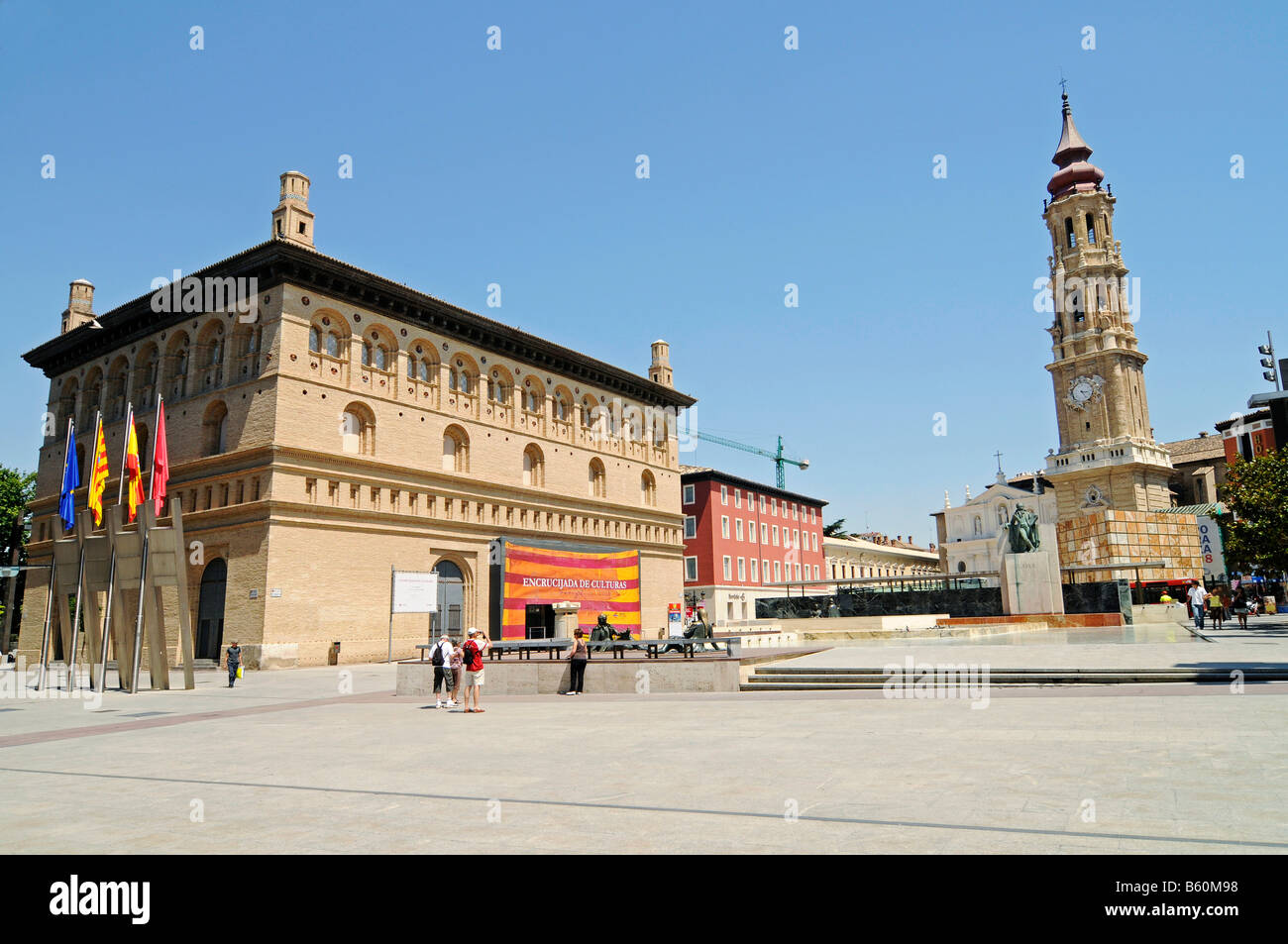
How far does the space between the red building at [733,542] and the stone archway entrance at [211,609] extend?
35825mm

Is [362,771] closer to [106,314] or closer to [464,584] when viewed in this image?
[464,584]

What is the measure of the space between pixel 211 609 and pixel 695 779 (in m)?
35.2

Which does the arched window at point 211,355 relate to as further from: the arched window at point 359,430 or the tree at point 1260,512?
the tree at point 1260,512

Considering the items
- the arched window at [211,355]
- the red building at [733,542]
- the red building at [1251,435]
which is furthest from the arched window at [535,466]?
the red building at [1251,435]

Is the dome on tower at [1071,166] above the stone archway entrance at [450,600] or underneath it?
above

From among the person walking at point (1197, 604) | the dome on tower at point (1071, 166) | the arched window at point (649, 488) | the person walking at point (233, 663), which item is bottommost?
the person walking at point (233, 663)

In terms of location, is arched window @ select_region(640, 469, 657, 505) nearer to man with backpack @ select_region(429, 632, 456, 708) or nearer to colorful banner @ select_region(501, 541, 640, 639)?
colorful banner @ select_region(501, 541, 640, 639)

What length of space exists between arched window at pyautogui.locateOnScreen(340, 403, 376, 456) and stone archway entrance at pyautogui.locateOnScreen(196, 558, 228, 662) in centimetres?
771

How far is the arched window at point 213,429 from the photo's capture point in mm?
38438

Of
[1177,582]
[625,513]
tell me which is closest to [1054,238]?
[1177,582]

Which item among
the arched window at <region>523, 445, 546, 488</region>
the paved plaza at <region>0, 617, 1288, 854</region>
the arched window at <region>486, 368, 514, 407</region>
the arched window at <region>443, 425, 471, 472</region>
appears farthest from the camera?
the arched window at <region>523, 445, 546, 488</region>

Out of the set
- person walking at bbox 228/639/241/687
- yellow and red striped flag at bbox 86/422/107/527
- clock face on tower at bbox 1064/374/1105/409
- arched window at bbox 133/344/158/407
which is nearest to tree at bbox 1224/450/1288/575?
person walking at bbox 228/639/241/687

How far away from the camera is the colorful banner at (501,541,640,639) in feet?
139
